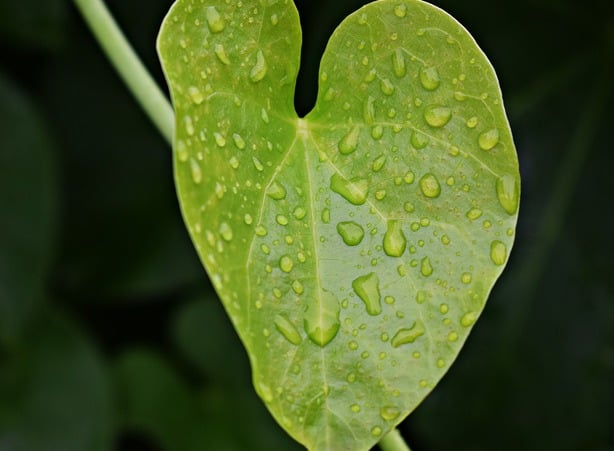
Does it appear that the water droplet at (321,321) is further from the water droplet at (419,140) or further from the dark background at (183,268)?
the dark background at (183,268)

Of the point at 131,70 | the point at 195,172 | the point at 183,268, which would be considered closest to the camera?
the point at 195,172

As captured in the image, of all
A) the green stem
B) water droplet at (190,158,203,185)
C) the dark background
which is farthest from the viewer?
the dark background

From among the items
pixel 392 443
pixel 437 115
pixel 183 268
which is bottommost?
pixel 183 268

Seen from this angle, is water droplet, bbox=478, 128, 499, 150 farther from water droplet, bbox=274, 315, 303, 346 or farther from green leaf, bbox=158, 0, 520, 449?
water droplet, bbox=274, 315, 303, 346

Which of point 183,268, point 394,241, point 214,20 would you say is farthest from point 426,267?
point 183,268

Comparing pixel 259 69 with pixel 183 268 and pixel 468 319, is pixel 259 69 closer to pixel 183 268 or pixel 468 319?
pixel 468 319

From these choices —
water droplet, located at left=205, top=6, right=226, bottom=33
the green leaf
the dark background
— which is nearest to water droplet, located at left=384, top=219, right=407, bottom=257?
the green leaf
